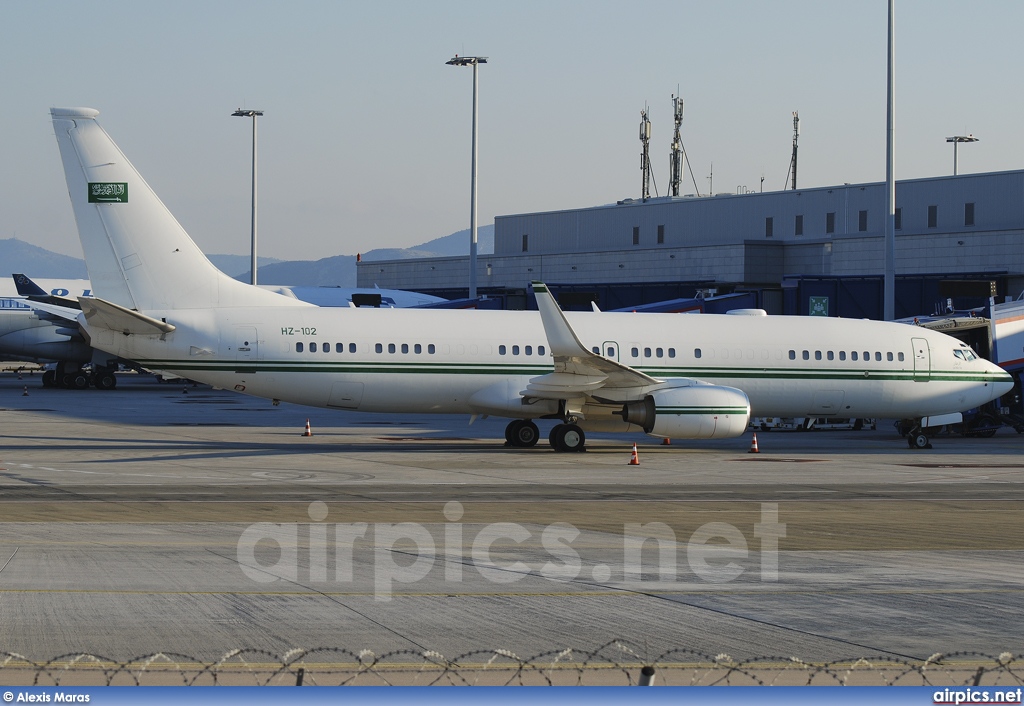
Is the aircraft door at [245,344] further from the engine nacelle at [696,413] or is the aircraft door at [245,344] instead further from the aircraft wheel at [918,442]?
the aircraft wheel at [918,442]

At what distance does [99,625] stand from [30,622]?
0.67 meters

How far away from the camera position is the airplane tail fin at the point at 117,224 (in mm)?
29312

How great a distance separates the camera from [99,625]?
11.2 metres

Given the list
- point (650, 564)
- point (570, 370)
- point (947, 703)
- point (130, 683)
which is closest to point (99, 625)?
point (130, 683)

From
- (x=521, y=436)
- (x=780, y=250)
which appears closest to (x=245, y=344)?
(x=521, y=436)

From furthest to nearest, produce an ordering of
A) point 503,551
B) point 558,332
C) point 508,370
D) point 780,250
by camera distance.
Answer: point 780,250
point 508,370
point 558,332
point 503,551

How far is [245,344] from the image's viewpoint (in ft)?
97.3

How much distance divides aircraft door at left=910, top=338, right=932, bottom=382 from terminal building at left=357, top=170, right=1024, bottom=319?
13.1 meters

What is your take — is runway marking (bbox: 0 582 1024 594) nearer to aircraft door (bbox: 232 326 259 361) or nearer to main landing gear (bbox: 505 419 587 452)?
aircraft door (bbox: 232 326 259 361)

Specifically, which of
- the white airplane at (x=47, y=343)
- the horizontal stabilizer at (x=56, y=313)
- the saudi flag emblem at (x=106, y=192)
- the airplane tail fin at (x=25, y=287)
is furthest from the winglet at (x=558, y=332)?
the airplane tail fin at (x=25, y=287)

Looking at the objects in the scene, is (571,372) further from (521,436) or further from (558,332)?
(521,436)

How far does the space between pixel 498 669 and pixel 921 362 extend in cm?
2675

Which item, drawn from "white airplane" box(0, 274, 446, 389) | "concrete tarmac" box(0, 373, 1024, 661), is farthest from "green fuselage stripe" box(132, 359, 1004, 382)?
"white airplane" box(0, 274, 446, 389)

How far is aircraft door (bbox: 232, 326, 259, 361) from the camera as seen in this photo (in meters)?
29.6
